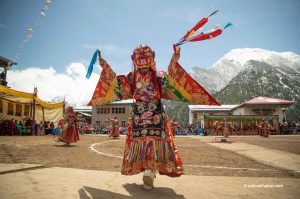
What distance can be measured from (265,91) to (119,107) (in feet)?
251

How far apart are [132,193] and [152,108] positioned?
1.46 meters

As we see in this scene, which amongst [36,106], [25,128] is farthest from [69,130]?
[36,106]

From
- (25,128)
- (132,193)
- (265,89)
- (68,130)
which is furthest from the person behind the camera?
(265,89)

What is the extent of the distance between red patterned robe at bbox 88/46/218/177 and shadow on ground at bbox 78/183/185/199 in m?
0.32

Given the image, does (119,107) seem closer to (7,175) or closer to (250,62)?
(7,175)

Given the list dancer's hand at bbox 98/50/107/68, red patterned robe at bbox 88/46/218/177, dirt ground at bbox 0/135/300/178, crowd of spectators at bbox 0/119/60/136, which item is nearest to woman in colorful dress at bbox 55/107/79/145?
dirt ground at bbox 0/135/300/178

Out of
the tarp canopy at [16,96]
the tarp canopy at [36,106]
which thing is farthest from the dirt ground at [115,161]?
the tarp canopy at [36,106]

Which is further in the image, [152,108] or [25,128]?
[25,128]

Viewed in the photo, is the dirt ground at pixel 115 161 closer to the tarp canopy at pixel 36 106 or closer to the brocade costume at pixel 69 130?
the brocade costume at pixel 69 130

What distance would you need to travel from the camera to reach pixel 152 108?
3934 millimetres

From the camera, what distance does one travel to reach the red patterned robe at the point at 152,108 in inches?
140

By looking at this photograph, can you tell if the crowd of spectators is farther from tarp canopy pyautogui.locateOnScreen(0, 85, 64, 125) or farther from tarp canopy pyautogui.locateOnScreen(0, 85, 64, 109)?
tarp canopy pyautogui.locateOnScreen(0, 85, 64, 109)

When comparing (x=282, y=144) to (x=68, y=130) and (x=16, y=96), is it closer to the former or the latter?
(x=68, y=130)

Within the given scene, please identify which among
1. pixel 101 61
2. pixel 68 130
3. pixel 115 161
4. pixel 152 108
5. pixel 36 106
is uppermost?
pixel 36 106
